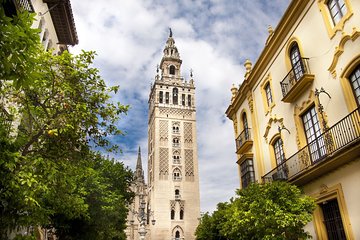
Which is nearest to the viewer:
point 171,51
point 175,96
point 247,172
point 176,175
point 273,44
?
point 273,44

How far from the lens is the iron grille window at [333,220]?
9.60 metres

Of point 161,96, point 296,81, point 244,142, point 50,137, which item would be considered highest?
point 161,96

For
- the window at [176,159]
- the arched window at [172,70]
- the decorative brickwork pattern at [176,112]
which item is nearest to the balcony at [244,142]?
the window at [176,159]

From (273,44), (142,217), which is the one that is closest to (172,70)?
(142,217)

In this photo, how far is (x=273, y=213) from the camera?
909 centimetres

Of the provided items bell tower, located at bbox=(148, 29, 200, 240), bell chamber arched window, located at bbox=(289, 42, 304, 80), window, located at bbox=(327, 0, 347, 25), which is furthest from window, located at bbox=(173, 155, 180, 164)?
window, located at bbox=(327, 0, 347, 25)

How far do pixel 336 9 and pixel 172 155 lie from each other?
4413 cm

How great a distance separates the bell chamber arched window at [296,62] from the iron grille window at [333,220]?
4.78 meters

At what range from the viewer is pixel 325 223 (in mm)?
10344

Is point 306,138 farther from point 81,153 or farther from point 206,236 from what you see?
point 206,236

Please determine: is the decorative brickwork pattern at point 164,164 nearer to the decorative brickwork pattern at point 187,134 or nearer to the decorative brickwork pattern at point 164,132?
the decorative brickwork pattern at point 164,132

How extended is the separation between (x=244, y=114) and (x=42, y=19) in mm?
12018

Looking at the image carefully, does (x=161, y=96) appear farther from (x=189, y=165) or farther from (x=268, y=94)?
(x=268, y=94)

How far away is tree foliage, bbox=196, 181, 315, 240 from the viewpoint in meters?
8.98
